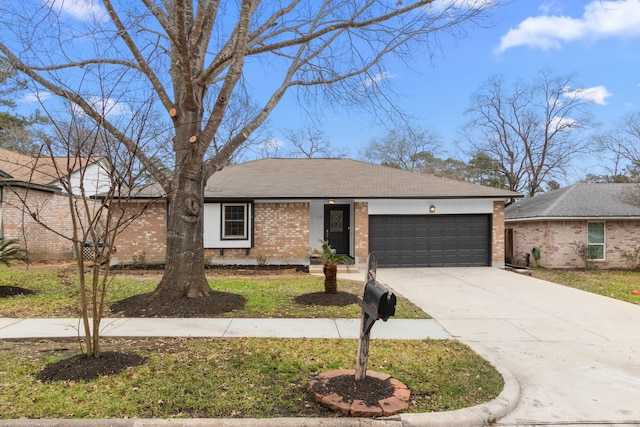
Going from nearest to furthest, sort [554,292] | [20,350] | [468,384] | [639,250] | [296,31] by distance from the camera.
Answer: [468,384] → [20,350] → [296,31] → [554,292] → [639,250]

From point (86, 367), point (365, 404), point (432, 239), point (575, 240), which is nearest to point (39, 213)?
point (86, 367)

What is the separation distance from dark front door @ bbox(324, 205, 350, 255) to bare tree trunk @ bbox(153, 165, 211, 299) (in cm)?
992

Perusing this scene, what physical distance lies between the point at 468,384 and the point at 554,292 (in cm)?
773

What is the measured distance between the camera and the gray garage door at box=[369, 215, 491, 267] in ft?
52.2

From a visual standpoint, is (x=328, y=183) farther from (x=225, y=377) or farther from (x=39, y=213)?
(x=225, y=377)

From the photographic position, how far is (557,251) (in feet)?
55.6

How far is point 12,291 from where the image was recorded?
9.17 m

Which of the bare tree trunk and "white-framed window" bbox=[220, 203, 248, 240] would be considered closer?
the bare tree trunk

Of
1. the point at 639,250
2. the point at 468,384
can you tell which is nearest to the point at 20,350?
the point at 468,384

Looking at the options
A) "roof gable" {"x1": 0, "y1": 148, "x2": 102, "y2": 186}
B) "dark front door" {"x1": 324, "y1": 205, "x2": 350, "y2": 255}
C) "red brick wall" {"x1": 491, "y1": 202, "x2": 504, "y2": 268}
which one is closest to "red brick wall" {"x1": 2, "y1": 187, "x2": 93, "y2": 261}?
"roof gable" {"x1": 0, "y1": 148, "x2": 102, "y2": 186}

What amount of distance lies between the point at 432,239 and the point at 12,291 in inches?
517

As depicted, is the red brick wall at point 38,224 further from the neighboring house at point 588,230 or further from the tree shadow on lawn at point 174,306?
the neighboring house at point 588,230

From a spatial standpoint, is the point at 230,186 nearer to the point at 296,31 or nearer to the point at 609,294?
→ the point at 296,31

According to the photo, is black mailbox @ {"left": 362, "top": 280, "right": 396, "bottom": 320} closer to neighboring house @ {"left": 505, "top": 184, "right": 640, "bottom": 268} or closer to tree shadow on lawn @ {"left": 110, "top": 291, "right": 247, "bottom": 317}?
tree shadow on lawn @ {"left": 110, "top": 291, "right": 247, "bottom": 317}
